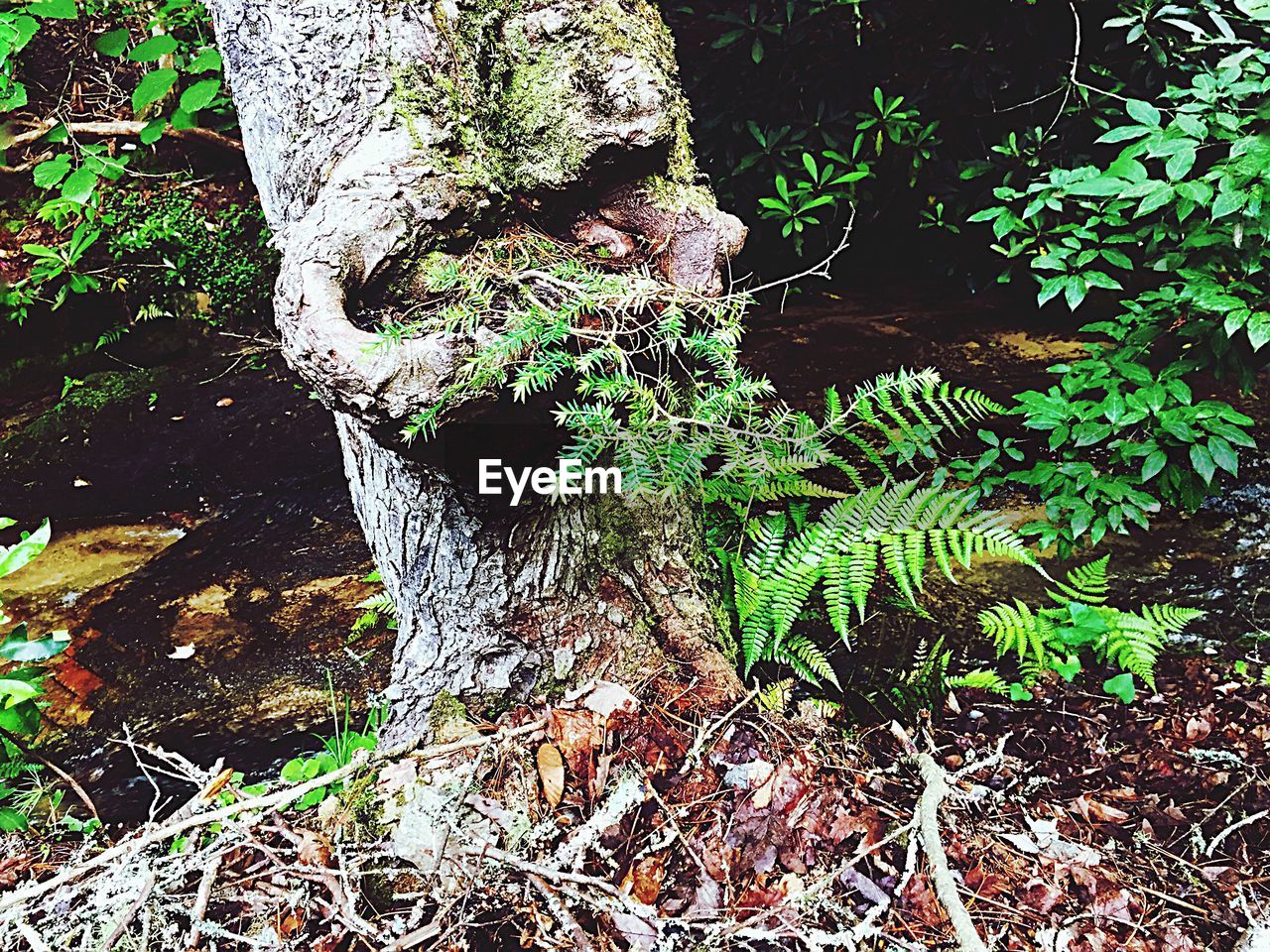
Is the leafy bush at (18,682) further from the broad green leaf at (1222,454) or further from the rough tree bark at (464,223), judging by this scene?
the broad green leaf at (1222,454)

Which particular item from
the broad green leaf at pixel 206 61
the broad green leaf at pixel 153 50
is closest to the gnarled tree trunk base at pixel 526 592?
the broad green leaf at pixel 153 50

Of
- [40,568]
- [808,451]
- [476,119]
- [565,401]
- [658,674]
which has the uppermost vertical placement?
[476,119]

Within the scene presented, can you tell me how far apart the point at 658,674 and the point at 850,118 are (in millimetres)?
3410

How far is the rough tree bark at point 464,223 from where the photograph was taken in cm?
140

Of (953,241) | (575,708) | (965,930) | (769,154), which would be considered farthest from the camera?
(953,241)

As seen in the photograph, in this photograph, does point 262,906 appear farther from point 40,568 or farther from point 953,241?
point 953,241

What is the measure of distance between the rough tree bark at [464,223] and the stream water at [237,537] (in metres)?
1.09

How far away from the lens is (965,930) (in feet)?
4.50

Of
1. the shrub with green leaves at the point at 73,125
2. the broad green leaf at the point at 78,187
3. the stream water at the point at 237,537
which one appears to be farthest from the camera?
the shrub with green leaves at the point at 73,125

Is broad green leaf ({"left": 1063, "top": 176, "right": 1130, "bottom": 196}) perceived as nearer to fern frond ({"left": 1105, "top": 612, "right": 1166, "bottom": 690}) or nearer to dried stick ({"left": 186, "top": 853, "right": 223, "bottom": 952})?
fern frond ({"left": 1105, "top": 612, "right": 1166, "bottom": 690})

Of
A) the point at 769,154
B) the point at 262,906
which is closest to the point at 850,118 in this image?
the point at 769,154

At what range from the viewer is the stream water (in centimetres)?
268

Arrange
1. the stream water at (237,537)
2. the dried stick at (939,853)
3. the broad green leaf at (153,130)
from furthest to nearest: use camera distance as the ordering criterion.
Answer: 1. the broad green leaf at (153,130)
2. the stream water at (237,537)
3. the dried stick at (939,853)

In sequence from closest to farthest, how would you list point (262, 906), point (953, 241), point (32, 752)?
point (262, 906) → point (32, 752) → point (953, 241)
